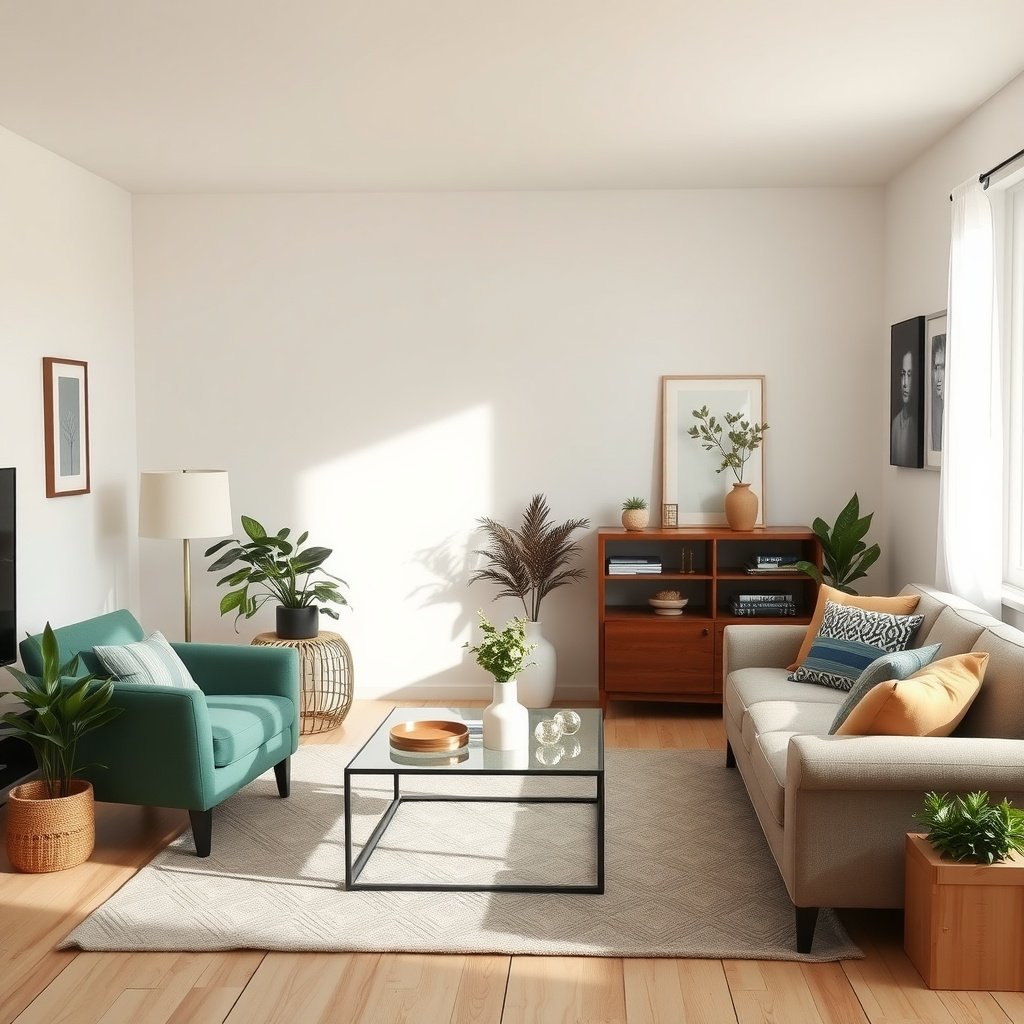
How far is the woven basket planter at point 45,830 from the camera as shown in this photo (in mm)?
3572

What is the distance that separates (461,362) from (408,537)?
983 mm

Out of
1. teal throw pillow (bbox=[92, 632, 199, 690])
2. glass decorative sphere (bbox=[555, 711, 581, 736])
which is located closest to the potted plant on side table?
glass decorative sphere (bbox=[555, 711, 581, 736])

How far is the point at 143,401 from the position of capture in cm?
600

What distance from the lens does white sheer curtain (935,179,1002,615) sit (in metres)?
4.09

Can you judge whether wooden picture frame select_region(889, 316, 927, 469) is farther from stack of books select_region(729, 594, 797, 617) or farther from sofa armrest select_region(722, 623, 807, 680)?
sofa armrest select_region(722, 623, 807, 680)

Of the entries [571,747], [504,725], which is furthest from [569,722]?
[504,725]

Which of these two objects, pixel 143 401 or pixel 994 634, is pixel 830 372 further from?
pixel 143 401

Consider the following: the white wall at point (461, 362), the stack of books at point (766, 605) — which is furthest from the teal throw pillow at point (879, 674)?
the white wall at point (461, 362)

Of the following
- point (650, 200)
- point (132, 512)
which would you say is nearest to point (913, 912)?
point (650, 200)

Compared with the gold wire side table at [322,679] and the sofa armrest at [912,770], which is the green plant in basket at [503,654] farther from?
the gold wire side table at [322,679]

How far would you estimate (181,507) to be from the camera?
510 cm

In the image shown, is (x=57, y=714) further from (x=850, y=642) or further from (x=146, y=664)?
(x=850, y=642)

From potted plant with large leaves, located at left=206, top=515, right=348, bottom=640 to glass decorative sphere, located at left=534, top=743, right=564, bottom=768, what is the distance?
1990 mm

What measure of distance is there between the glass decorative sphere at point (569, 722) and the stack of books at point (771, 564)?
185 cm
